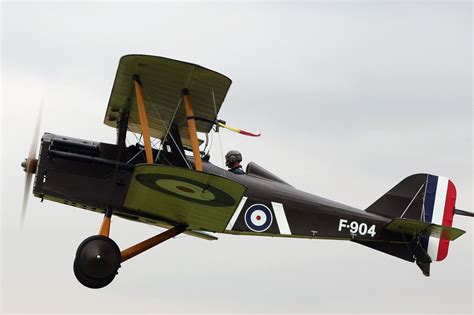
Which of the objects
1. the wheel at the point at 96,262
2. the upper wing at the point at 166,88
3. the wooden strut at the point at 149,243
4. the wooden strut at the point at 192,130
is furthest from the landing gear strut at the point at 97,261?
the upper wing at the point at 166,88

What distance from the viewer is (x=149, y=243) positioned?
10.1 metres

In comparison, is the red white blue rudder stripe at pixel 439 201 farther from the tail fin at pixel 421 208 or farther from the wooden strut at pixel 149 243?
the wooden strut at pixel 149 243

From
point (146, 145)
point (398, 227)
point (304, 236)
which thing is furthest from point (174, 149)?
point (398, 227)

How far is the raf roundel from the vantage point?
1035 centimetres

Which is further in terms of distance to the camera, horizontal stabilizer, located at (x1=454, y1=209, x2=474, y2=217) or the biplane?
horizontal stabilizer, located at (x1=454, y1=209, x2=474, y2=217)

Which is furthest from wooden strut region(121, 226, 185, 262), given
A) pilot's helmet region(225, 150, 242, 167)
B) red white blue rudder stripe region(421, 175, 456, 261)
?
red white blue rudder stripe region(421, 175, 456, 261)

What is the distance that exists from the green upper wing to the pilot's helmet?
1.06 meters

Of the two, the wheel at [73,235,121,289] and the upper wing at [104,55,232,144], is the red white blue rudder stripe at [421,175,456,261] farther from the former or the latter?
the wheel at [73,235,121,289]

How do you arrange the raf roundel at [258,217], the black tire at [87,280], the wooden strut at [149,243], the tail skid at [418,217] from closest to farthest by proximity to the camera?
the black tire at [87,280], the wooden strut at [149,243], the raf roundel at [258,217], the tail skid at [418,217]

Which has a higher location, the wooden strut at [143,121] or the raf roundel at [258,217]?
the wooden strut at [143,121]

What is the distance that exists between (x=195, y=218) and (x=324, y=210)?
2042mm

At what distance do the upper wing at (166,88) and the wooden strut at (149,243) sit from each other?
156 cm

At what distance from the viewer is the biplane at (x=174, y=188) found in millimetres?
9000

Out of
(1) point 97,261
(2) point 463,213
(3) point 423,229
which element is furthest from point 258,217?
(2) point 463,213
